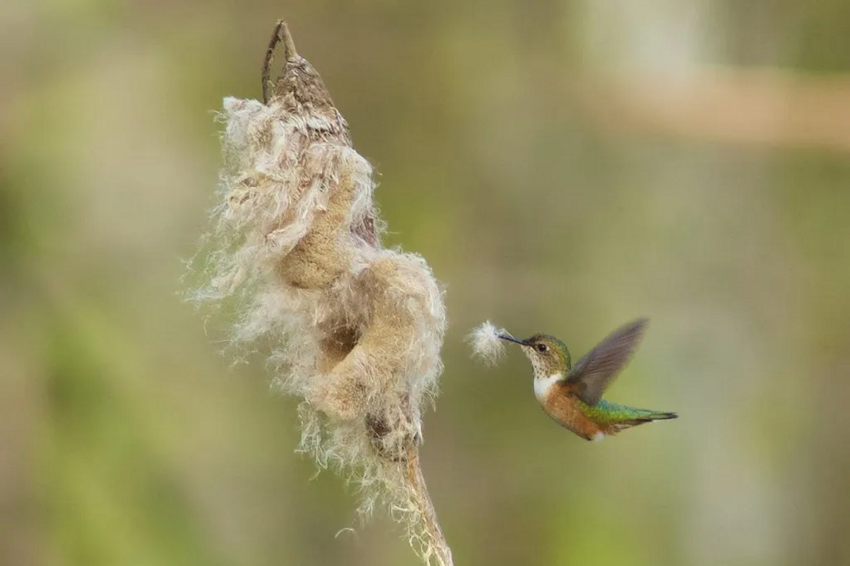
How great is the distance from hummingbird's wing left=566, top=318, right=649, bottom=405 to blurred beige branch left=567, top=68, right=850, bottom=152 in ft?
3.33

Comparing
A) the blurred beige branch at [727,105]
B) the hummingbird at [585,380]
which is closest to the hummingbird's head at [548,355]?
the hummingbird at [585,380]

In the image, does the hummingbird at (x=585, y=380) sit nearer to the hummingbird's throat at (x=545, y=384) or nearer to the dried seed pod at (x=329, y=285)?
the hummingbird's throat at (x=545, y=384)

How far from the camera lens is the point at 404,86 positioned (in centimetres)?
168

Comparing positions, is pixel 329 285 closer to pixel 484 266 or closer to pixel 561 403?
pixel 561 403

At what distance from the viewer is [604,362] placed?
957mm

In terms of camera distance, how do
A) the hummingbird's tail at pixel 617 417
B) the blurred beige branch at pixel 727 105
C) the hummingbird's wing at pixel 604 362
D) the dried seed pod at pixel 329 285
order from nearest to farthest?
the dried seed pod at pixel 329 285 → the hummingbird's wing at pixel 604 362 → the hummingbird's tail at pixel 617 417 → the blurred beige branch at pixel 727 105

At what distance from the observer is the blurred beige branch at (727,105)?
181 centimetres

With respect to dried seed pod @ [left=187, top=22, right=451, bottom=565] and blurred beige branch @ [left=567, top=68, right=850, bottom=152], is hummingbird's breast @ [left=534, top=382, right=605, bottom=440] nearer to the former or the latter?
dried seed pod @ [left=187, top=22, right=451, bottom=565]

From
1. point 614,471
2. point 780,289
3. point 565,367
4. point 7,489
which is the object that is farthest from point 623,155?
point 7,489

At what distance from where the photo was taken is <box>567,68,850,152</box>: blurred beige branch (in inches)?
71.2

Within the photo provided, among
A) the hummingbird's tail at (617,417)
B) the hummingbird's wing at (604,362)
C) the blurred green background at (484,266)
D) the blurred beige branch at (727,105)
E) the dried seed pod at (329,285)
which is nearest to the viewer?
the dried seed pod at (329,285)

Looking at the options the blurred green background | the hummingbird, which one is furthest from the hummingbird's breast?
the blurred green background

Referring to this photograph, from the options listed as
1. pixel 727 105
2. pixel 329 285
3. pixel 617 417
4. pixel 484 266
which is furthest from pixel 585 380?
pixel 727 105

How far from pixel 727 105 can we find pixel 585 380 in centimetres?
118
